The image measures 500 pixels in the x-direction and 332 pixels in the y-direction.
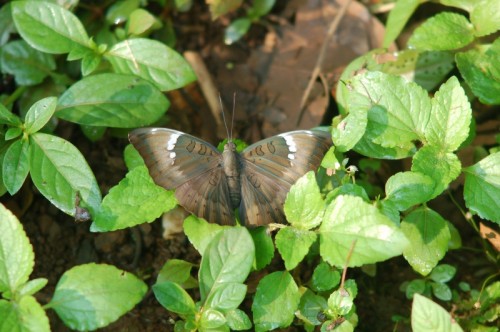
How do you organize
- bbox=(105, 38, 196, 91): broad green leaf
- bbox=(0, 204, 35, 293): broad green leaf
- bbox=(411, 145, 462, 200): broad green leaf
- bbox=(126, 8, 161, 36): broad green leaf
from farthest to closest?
1. bbox=(126, 8, 161, 36): broad green leaf
2. bbox=(105, 38, 196, 91): broad green leaf
3. bbox=(411, 145, 462, 200): broad green leaf
4. bbox=(0, 204, 35, 293): broad green leaf

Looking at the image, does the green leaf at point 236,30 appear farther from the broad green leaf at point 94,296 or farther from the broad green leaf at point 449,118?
the broad green leaf at point 94,296

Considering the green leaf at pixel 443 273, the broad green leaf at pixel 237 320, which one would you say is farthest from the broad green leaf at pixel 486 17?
the broad green leaf at pixel 237 320

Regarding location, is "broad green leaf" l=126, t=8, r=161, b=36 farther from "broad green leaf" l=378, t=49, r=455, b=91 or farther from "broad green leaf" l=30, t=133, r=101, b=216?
"broad green leaf" l=378, t=49, r=455, b=91

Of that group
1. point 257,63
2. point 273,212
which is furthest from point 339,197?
point 257,63

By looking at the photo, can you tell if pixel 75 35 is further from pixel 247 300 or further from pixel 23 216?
pixel 247 300

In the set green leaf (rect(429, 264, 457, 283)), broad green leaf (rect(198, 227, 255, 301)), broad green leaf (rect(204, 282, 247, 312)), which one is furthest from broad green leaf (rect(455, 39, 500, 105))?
broad green leaf (rect(204, 282, 247, 312))

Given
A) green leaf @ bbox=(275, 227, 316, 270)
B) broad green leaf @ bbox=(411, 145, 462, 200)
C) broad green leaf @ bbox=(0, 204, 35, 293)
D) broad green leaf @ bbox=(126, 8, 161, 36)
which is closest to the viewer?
broad green leaf @ bbox=(0, 204, 35, 293)
